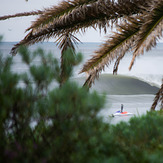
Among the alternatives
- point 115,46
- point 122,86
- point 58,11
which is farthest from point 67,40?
point 122,86

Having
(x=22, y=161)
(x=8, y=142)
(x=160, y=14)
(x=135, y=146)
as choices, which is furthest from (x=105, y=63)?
(x=22, y=161)

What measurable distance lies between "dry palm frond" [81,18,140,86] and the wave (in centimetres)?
1105

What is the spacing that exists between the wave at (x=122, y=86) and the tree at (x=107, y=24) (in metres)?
10.3

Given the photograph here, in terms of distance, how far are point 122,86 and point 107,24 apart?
38.6 feet

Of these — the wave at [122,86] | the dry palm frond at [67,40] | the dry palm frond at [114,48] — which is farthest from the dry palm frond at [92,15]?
the wave at [122,86]

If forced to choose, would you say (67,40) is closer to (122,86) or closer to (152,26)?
(152,26)

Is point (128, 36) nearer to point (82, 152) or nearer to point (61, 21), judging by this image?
point (61, 21)

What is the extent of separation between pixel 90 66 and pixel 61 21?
1.52 m

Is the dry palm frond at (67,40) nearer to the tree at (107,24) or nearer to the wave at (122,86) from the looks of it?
the tree at (107,24)

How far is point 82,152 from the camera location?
1.84 meters

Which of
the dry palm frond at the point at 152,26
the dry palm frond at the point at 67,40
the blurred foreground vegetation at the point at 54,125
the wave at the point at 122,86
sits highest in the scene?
the dry palm frond at the point at 152,26

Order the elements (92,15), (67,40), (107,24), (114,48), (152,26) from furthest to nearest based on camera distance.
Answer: (67,40)
(107,24)
(92,15)
(114,48)
(152,26)

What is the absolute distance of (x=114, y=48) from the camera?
4.67m

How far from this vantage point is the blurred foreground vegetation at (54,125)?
71.5 inches
